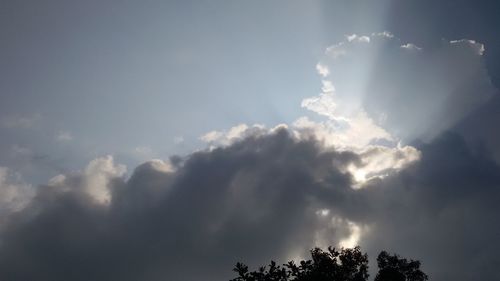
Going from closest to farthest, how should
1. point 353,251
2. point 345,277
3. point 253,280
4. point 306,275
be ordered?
point 253,280
point 306,275
point 345,277
point 353,251

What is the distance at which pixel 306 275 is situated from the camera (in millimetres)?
31812

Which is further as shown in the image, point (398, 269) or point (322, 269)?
point (398, 269)

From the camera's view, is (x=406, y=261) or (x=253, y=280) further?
(x=406, y=261)

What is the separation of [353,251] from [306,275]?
505 inches

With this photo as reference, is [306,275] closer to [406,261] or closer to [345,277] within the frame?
[345,277]

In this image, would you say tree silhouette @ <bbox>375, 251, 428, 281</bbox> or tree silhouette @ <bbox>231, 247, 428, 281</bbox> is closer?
tree silhouette @ <bbox>231, 247, 428, 281</bbox>

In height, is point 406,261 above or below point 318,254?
above

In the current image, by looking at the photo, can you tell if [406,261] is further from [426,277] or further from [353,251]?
[353,251]

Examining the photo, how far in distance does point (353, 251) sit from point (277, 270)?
15.6m

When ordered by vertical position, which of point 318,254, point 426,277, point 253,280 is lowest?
point 253,280

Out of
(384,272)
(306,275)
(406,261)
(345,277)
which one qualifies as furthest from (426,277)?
(306,275)

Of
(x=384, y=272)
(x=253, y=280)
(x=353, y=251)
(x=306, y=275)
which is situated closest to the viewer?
(x=253, y=280)

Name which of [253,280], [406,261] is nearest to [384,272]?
[406,261]

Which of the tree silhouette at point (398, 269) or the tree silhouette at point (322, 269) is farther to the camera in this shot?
the tree silhouette at point (398, 269)
